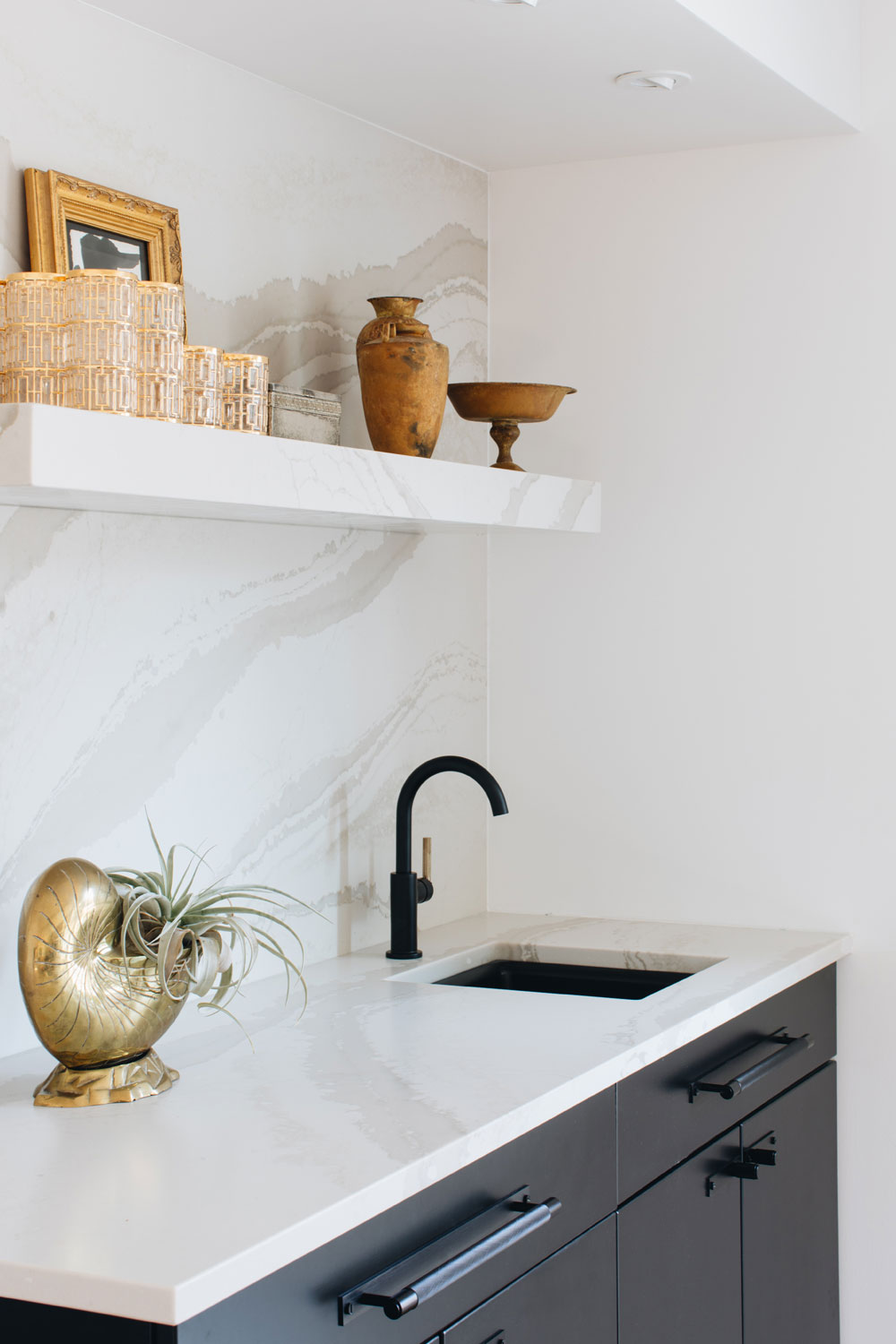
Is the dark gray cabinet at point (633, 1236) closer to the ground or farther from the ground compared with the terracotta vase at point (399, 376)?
closer to the ground

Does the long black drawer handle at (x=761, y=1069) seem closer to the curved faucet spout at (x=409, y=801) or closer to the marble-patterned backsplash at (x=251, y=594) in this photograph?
the curved faucet spout at (x=409, y=801)

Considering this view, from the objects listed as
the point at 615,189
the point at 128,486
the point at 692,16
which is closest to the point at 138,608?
the point at 128,486

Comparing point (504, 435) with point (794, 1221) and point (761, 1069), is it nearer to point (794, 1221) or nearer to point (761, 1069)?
point (761, 1069)

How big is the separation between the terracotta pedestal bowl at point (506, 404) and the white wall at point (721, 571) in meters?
0.33

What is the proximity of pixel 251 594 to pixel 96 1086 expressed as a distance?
83 centimetres

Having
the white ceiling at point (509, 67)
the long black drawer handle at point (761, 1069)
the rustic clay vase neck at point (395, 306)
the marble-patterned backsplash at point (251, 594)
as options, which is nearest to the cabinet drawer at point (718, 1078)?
the long black drawer handle at point (761, 1069)

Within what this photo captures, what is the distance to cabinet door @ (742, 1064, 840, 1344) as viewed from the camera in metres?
2.21

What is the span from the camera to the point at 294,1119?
1495mm

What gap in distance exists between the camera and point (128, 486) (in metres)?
1.54

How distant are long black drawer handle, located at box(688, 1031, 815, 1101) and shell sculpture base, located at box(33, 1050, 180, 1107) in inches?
29.9

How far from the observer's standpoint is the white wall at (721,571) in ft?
8.27

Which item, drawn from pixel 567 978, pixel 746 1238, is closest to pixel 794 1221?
pixel 746 1238

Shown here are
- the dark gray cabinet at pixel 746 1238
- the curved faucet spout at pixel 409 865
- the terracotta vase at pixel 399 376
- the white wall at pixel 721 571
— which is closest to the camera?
the dark gray cabinet at pixel 746 1238

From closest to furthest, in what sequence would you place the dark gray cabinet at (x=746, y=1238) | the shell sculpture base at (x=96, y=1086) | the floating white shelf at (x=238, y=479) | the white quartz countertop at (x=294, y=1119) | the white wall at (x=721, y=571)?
the white quartz countertop at (x=294, y=1119) < the floating white shelf at (x=238, y=479) < the shell sculpture base at (x=96, y=1086) < the dark gray cabinet at (x=746, y=1238) < the white wall at (x=721, y=571)
